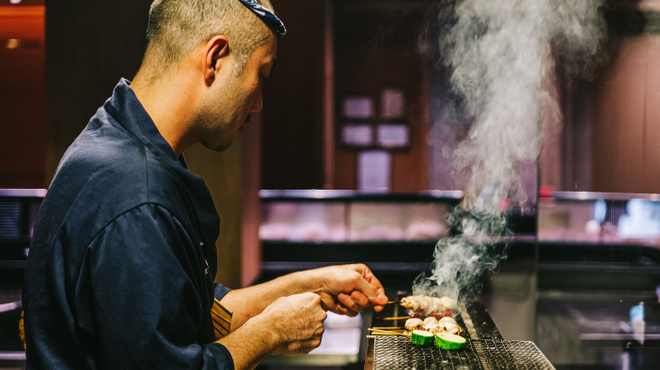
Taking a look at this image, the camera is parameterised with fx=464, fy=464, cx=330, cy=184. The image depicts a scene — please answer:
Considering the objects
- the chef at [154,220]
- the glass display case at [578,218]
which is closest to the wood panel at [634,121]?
the chef at [154,220]

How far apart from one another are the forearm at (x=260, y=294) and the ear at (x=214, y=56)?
0.94 metres

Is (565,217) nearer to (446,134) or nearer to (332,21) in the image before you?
(446,134)

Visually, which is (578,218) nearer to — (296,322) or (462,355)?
(462,355)

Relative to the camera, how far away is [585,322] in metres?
4.21

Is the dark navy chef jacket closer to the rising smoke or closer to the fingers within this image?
the fingers

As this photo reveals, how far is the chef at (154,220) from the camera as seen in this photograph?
3.06ft

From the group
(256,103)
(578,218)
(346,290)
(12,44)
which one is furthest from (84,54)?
(578,218)

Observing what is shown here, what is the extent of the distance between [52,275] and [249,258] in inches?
141

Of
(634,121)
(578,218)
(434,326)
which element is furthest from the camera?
(578,218)

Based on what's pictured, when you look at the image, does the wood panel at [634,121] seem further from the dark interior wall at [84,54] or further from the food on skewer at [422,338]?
the dark interior wall at [84,54]

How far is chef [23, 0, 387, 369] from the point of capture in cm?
93

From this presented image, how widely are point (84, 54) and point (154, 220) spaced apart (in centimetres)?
218

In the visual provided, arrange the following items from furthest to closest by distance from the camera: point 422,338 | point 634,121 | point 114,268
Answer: point 634,121 → point 422,338 → point 114,268

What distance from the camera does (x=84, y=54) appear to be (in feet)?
8.80
